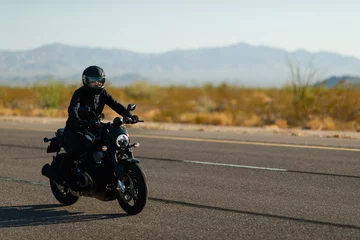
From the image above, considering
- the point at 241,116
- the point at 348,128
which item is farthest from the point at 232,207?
the point at 241,116

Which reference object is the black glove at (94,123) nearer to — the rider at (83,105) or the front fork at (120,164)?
the rider at (83,105)

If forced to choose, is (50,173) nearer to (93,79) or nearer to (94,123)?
(94,123)

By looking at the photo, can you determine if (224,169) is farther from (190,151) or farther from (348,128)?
(348,128)

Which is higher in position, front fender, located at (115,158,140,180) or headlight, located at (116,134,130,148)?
headlight, located at (116,134,130,148)

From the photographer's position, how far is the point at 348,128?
2228 centimetres

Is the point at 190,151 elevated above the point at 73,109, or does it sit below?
below

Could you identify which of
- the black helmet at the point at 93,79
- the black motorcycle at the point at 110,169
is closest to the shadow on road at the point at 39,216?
the black motorcycle at the point at 110,169

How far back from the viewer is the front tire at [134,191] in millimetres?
7180

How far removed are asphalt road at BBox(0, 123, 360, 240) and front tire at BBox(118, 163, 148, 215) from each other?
0.49 ft

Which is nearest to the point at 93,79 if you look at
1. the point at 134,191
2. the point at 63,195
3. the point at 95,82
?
the point at 95,82

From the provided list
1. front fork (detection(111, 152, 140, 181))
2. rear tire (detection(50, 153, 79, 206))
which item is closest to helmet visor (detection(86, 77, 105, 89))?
front fork (detection(111, 152, 140, 181))

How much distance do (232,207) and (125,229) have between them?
177 cm

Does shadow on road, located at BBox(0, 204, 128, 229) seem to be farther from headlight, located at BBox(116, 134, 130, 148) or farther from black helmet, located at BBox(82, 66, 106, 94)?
black helmet, located at BBox(82, 66, 106, 94)

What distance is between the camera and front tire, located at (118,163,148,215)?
7.18 meters
